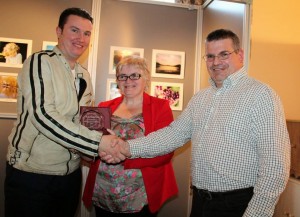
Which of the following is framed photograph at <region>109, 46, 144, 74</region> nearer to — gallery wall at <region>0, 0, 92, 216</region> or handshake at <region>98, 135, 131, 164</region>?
gallery wall at <region>0, 0, 92, 216</region>

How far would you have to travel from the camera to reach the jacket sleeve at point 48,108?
1.45 meters

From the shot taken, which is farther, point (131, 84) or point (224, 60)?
point (131, 84)

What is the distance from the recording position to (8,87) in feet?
7.98

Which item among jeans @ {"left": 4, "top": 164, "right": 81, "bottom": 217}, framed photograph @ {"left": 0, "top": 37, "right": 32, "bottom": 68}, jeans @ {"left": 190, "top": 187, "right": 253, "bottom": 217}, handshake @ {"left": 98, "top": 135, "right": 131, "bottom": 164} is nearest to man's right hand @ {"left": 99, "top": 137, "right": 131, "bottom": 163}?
handshake @ {"left": 98, "top": 135, "right": 131, "bottom": 164}

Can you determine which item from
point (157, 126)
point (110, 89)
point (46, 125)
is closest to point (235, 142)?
point (157, 126)

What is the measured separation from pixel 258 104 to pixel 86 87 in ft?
3.43

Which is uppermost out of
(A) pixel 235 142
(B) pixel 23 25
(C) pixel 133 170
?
(B) pixel 23 25

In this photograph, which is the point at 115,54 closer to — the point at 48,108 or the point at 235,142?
the point at 48,108

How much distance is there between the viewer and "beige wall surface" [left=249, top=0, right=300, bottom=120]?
1.90m

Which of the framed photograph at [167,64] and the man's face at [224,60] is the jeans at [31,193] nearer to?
the man's face at [224,60]

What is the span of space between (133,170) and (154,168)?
134 mm

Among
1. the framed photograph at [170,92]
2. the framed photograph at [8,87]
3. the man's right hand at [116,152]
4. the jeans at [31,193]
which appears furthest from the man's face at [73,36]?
the framed photograph at [170,92]

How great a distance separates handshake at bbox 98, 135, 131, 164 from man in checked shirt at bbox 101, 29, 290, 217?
16.7 inches

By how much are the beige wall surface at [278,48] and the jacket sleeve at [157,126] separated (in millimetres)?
634
